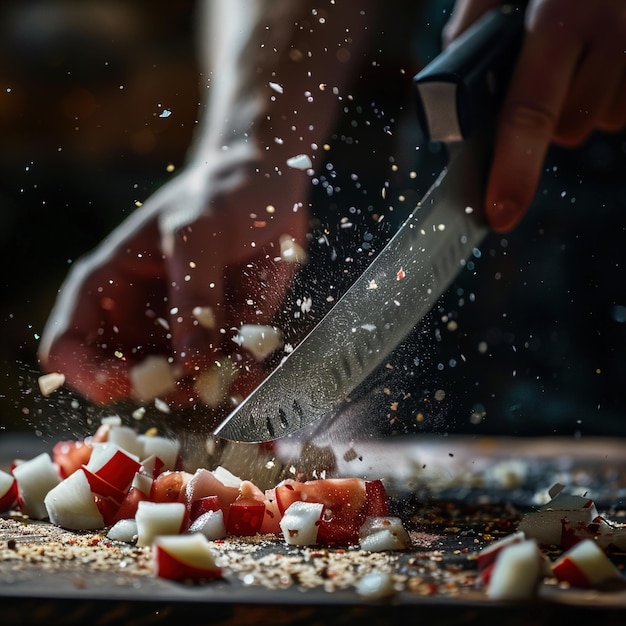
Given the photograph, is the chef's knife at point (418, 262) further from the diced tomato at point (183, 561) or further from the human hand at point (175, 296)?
the diced tomato at point (183, 561)

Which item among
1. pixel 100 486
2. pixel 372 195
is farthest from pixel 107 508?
pixel 372 195

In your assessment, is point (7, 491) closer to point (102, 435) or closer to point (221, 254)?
point (102, 435)

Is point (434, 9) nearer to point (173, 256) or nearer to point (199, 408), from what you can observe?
point (173, 256)

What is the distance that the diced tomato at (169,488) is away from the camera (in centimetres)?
115

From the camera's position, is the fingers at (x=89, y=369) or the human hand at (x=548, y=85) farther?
the fingers at (x=89, y=369)

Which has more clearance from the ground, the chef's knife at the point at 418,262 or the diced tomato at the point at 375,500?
the chef's knife at the point at 418,262

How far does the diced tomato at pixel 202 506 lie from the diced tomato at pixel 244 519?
2cm

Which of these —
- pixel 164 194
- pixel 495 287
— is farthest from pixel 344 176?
pixel 164 194

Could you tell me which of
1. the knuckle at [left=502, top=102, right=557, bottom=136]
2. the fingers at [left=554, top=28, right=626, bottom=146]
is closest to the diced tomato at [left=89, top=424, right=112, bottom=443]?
the knuckle at [left=502, top=102, right=557, bottom=136]

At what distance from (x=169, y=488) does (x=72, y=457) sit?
8.2 inches

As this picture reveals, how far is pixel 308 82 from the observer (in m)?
1.81

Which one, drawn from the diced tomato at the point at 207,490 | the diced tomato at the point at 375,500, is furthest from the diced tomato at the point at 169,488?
the diced tomato at the point at 375,500

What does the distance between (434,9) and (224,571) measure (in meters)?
2.23

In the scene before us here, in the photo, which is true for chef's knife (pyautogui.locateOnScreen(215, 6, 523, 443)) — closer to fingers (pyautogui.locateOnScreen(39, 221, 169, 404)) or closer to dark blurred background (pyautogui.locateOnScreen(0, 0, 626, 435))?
fingers (pyautogui.locateOnScreen(39, 221, 169, 404))
